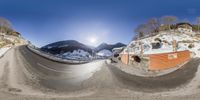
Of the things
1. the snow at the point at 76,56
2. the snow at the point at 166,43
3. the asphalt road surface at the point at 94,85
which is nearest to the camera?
the asphalt road surface at the point at 94,85

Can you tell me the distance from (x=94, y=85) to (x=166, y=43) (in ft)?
111

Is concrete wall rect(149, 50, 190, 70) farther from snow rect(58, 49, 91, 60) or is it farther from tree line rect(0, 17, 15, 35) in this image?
tree line rect(0, 17, 15, 35)

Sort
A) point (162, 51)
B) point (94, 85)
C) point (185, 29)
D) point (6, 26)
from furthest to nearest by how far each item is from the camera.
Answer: point (6, 26) → point (185, 29) → point (162, 51) → point (94, 85)

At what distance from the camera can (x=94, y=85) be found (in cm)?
3766

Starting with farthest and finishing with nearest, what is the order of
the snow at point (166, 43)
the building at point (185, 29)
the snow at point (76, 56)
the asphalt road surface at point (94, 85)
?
the snow at point (76, 56) → the building at point (185, 29) → the snow at point (166, 43) → the asphalt road surface at point (94, 85)

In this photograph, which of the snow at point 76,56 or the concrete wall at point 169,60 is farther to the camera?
the snow at point 76,56

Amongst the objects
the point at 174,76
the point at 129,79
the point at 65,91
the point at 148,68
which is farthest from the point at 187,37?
the point at 65,91

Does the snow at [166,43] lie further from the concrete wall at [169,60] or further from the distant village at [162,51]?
the concrete wall at [169,60]

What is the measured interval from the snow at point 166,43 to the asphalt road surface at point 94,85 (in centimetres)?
1255

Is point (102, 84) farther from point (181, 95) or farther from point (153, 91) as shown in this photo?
point (181, 95)

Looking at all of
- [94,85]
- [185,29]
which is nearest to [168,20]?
[185,29]

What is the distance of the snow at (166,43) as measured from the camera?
62.9 m

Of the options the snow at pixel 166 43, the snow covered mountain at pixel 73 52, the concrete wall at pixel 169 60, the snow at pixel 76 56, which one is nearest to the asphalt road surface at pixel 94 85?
the concrete wall at pixel 169 60

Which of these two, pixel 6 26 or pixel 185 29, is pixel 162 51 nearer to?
pixel 185 29
